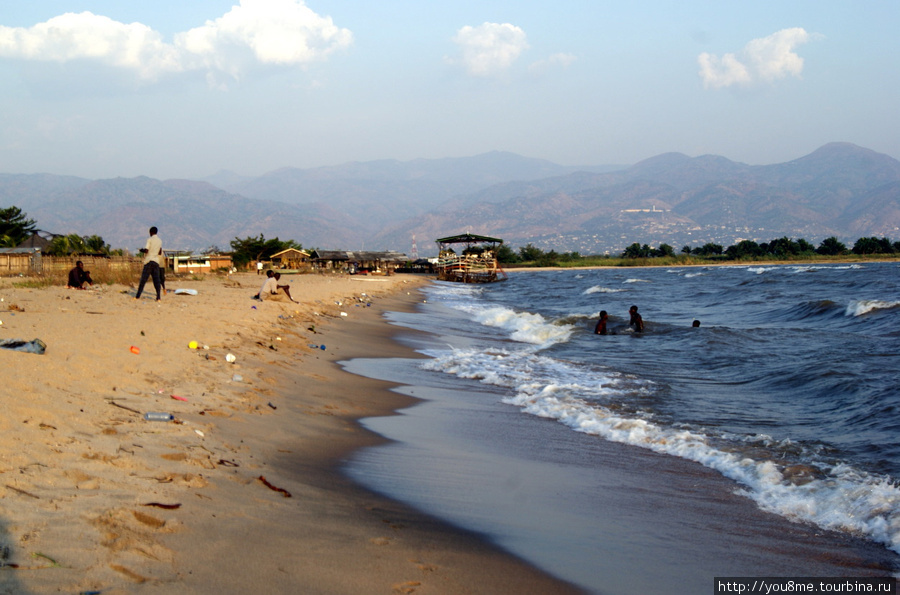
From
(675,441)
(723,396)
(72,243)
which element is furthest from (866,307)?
(72,243)

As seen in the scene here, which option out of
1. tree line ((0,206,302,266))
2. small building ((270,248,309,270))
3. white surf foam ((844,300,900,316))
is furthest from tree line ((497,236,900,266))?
white surf foam ((844,300,900,316))

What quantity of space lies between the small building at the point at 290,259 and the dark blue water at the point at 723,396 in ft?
116

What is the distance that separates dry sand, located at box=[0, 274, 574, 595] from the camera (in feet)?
9.89

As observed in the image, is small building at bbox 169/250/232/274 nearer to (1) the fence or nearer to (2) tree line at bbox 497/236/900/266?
(1) the fence

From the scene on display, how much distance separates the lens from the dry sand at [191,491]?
3.01 meters

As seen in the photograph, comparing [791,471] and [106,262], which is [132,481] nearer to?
[791,471]

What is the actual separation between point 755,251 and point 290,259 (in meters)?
75.4

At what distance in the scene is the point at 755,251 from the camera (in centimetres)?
10169

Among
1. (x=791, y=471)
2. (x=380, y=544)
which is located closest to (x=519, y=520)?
(x=380, y=544)

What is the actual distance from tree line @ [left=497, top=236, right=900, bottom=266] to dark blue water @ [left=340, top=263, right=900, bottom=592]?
83.8 meters

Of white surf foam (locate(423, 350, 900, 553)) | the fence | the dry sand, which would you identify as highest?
the fence

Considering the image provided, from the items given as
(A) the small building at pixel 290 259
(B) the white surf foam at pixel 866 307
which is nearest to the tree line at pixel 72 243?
(A) the small building at pixel 290 259

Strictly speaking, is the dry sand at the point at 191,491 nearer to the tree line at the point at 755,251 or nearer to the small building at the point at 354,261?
the small building at the point at 354,261

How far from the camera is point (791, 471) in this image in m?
5.89
